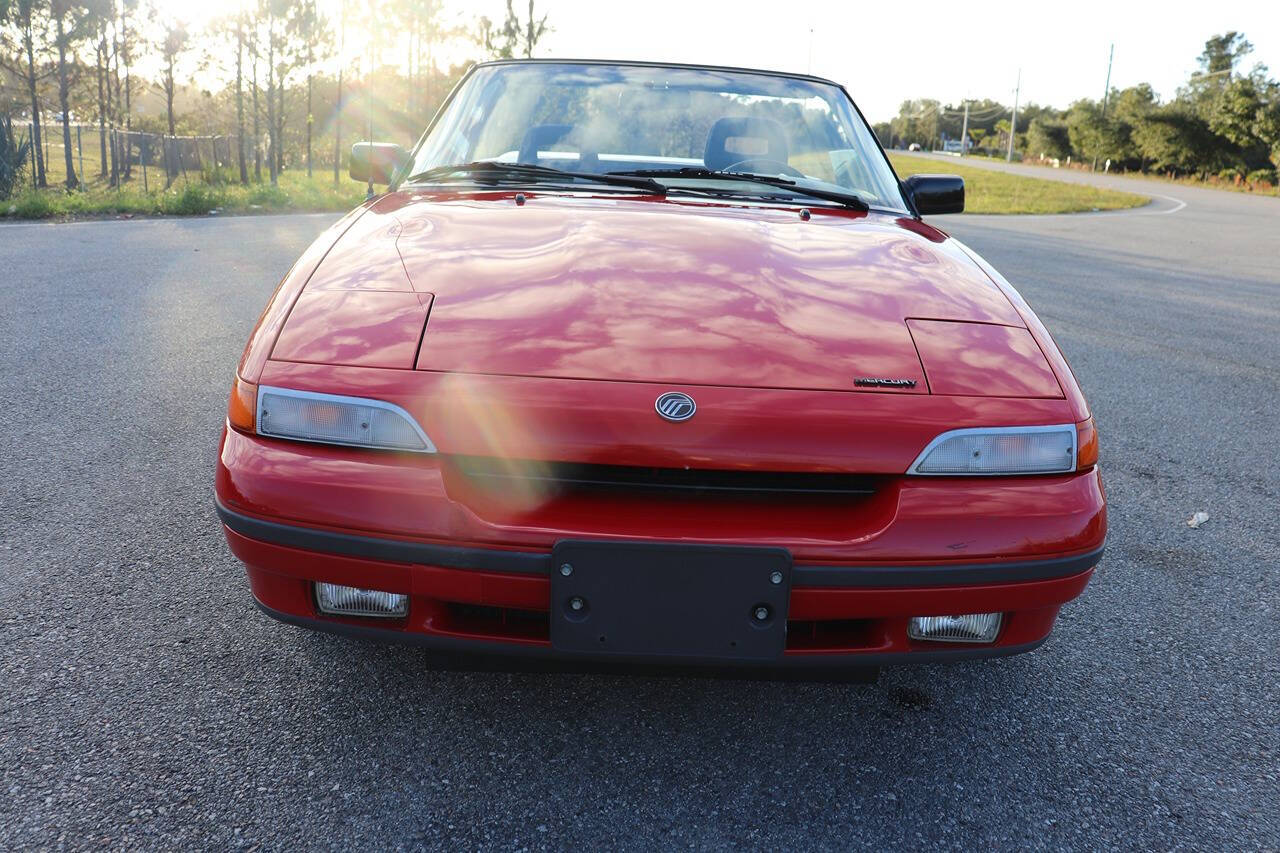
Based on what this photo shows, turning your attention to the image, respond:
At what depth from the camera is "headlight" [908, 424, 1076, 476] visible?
164cm

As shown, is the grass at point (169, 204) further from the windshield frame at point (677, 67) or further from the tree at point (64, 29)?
the tree at point (64, 29)

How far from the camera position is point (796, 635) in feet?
5.36

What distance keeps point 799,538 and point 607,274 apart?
0.73m

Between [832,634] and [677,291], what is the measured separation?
749 millimetres

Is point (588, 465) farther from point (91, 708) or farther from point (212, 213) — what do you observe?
point (212, 213)

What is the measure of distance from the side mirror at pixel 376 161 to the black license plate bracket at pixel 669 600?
2189 mm

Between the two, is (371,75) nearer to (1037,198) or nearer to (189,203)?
(1037,198)

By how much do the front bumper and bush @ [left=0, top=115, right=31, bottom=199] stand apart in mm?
14035

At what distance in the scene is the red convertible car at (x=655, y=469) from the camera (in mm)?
1549

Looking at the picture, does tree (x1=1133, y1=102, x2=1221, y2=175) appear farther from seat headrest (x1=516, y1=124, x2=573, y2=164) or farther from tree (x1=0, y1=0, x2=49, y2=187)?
seat headrest (x1=516, y1=124, x2=573, y2=164)

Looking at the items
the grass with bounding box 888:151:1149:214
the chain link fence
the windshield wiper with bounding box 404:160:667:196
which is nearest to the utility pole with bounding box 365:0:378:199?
the chain link fence

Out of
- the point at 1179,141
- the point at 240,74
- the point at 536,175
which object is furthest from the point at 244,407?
the point at 1179,141

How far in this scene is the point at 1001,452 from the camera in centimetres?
167

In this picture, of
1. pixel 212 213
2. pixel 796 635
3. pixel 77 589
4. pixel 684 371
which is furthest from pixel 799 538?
pixel 212 213
